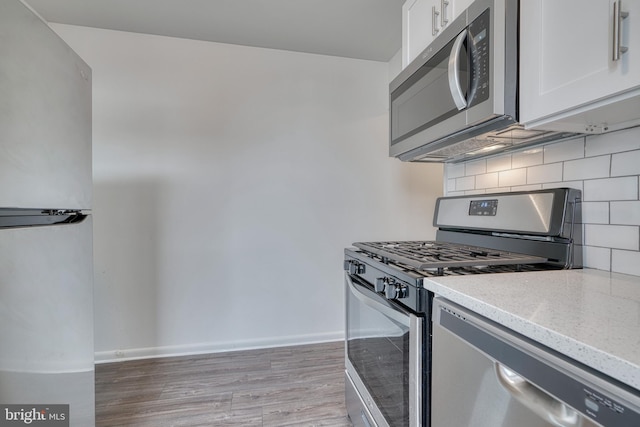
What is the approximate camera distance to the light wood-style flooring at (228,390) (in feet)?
5.16

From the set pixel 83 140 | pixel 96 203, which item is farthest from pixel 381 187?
pixel 96 203

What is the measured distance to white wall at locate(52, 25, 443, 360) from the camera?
7.06 ft

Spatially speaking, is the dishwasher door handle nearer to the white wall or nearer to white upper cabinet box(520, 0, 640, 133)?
white upper cabinet box(520, 0, 640, 133)

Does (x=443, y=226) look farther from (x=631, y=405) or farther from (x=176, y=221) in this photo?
(x=176, y=221)

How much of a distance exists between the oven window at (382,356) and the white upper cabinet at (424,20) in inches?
47.0

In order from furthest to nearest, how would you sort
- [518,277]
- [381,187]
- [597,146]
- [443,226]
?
[381,187], [443,226], [597,146], [518,277]

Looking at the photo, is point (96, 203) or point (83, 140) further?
point (96, 203)

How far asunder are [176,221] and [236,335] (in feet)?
3.30

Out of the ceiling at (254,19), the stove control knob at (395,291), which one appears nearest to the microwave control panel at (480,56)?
the stove control knob at (395,291)

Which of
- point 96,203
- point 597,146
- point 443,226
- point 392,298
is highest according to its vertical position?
point 597,146

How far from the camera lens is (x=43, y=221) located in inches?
36.5

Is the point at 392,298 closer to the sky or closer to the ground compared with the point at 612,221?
closer to the ground

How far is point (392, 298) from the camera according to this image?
97cm

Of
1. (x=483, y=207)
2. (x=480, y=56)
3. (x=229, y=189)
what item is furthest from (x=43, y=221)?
(x=483, y=207)
